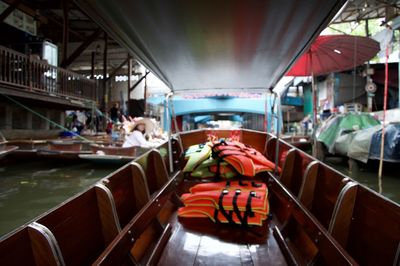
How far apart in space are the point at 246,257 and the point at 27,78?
879 cm

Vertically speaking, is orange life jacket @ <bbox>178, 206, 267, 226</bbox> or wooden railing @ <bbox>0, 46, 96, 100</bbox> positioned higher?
wooden railing @ <bbox>0, 46, 96, 100</bbox>

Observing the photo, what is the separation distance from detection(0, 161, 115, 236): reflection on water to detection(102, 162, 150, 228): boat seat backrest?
2470 mm

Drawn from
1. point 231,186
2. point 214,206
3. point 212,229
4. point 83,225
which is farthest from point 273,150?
point 83,225

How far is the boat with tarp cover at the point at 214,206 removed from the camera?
55.6 inches

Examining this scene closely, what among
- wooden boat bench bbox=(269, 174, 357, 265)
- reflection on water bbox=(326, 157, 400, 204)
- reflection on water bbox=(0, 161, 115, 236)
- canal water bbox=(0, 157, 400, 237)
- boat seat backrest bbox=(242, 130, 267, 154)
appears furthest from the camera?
reflection on water bbox=(326, 157, 400, 204)

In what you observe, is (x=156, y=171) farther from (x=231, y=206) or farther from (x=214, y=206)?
(x=231, y=206)

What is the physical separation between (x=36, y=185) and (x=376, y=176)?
7.80 m

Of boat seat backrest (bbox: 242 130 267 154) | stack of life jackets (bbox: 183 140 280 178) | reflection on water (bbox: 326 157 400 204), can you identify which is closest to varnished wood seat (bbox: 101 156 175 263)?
stack of life jackets (bbox: 183 140 280 178)

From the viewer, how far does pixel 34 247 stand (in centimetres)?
115

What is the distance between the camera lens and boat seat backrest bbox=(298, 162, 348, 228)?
7.02 ft

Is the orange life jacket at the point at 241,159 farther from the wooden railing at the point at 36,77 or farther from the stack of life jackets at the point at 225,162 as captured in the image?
the wooden railing at the point at 36,77

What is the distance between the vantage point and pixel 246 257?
6.62 feet

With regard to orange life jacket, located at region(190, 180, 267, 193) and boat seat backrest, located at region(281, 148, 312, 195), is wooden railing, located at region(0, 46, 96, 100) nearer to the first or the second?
orange life jacket, located at region(190, 180, 267, 193)

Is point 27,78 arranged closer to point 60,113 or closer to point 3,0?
point 3,0
